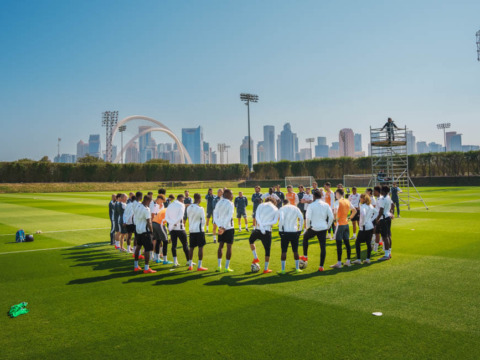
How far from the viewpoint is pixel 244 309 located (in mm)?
6840

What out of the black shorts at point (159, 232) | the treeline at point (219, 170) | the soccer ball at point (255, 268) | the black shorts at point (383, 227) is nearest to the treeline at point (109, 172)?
the treeline at point (219, 170)

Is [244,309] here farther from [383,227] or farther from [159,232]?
[383,227]

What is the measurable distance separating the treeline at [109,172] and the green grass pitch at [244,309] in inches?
2413

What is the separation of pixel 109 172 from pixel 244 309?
238ft

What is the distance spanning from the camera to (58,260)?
1163 centimetres

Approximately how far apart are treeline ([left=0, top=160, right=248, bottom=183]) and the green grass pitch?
61.3m

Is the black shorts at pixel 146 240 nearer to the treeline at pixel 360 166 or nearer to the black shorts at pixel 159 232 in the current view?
the black shorts at pixel 159 232

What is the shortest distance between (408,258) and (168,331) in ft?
26.3

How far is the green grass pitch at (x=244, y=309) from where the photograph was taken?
5266 mm

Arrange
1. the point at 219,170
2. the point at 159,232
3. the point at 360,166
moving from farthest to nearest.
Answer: the point at 219,170, the point at 360,166, the point at 159,232

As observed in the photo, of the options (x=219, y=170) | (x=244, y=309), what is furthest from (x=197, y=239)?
(x=219, y=170)

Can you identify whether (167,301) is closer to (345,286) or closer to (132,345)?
(132,345)

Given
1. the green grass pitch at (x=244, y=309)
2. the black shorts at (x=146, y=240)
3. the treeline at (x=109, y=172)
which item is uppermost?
the treeline at (x=109, y=172)

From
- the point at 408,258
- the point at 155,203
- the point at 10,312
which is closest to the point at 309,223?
the point at 408,258
